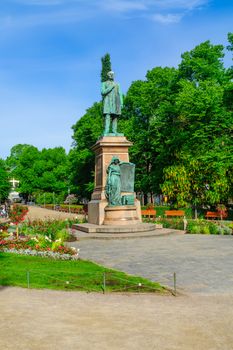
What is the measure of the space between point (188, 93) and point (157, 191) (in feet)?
37.0

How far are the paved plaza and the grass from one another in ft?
2.52

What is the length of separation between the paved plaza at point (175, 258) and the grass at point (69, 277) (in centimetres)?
77

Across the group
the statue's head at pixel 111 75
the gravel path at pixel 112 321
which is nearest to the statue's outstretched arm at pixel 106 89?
the statue's head at pixel 111 75

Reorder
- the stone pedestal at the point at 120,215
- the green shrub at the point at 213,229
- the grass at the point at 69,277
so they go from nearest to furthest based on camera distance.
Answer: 1. the grass at the point at 69,277
2. the stone pedestal at the point at 120,215
3. the green shrub at the point at 213,229

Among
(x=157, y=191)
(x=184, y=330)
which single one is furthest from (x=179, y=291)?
(x=157, y=191)

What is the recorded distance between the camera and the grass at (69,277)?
9.48 m

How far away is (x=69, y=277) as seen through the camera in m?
10.4

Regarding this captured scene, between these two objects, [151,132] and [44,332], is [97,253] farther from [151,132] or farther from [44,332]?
[151,132]

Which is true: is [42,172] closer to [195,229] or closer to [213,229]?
[195,229]

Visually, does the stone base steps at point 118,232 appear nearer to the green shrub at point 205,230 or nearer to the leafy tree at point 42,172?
the green shrub at point 205,230

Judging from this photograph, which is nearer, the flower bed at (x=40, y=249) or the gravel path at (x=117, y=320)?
the gravel path at (x=117, y=320)

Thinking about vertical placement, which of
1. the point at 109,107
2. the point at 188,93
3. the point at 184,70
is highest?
the point at 184,70

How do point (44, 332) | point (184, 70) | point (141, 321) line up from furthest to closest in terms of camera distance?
point (184, 70)
point (141, 321)
point (44, 332)

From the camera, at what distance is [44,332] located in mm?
6383
